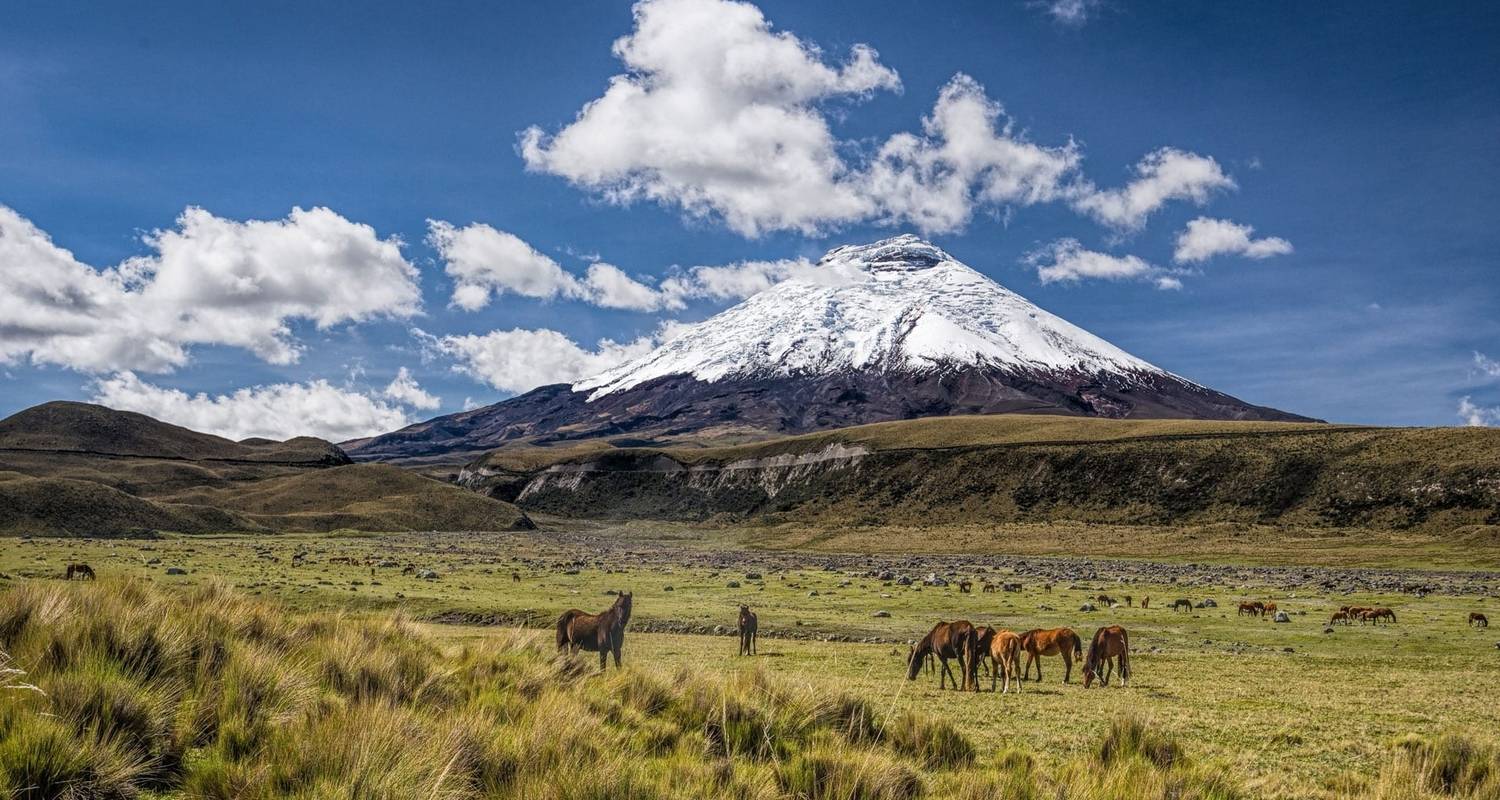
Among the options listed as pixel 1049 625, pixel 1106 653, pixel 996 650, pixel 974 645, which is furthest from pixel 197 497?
pixel 1106 653

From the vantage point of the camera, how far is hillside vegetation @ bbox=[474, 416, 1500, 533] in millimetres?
84125

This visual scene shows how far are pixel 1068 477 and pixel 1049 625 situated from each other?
8659cm

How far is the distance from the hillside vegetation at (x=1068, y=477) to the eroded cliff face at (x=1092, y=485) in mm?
210

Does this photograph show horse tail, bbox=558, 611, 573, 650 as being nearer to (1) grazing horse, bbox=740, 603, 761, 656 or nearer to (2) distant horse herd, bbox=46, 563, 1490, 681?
(2) distant horse herd, bbox=46, 563, 1490, 681

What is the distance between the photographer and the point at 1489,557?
209ft

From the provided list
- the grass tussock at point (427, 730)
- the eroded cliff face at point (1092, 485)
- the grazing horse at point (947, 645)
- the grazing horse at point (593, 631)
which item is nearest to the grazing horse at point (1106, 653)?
the grazing horse at point (947, 645)

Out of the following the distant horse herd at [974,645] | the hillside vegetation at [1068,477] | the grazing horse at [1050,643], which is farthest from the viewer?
the hillside vegetation at [1068,477]

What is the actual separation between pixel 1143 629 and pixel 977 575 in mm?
24732

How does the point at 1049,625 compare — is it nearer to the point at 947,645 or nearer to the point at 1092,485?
the point at 947,645

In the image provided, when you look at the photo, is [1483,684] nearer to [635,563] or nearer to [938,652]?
[938,652]

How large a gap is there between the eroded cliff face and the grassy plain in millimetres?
32231

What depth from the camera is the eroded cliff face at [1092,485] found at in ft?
271

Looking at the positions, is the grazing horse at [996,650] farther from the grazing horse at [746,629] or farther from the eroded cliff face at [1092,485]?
the eroded cliff face at [1092,485]

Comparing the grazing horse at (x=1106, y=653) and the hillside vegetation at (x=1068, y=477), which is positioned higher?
the hillside vegetation at (x=1068, y=477)
